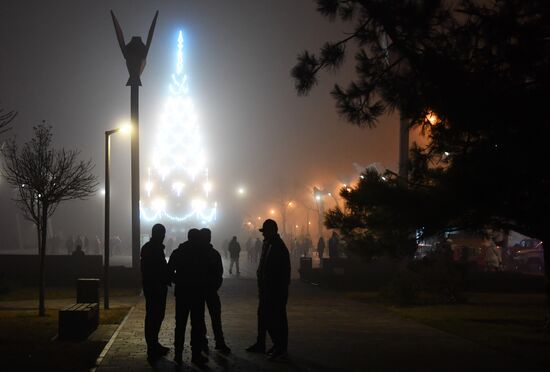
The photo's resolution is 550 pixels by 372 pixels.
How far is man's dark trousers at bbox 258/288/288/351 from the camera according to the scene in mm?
10203

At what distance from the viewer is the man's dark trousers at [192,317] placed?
32.7 ft

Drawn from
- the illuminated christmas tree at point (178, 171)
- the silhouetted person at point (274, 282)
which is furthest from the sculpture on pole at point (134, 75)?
the illuminated christmas tree at point (178, 171)

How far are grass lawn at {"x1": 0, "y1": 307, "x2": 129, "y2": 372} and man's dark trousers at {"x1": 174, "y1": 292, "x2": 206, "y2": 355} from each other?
1.20m

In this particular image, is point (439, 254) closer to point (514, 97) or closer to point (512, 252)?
point (514, 97)

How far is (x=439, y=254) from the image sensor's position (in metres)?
20.3

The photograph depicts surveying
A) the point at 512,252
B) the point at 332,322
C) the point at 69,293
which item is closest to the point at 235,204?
the point at 512,252

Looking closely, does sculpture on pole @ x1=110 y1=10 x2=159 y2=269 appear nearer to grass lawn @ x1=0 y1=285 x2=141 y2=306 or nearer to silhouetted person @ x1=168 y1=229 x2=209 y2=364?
grass lawn @ x1=0 y1=285 x2=141 y2=306

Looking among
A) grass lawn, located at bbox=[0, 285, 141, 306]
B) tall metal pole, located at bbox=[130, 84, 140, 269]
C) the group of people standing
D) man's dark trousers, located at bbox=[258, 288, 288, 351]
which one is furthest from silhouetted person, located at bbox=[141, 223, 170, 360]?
tall metal pole, located at bbox=[130, 84, 140, 269]

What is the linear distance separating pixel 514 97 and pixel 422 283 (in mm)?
9977

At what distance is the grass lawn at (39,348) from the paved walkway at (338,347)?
1.16 feet

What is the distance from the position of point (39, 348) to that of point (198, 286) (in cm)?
267

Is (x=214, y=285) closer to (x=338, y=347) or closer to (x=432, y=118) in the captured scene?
(x=338, y=347)

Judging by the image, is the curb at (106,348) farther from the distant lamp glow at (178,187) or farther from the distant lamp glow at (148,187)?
the distant lamp glow at (178,187)

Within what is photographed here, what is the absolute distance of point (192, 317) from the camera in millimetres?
10219
